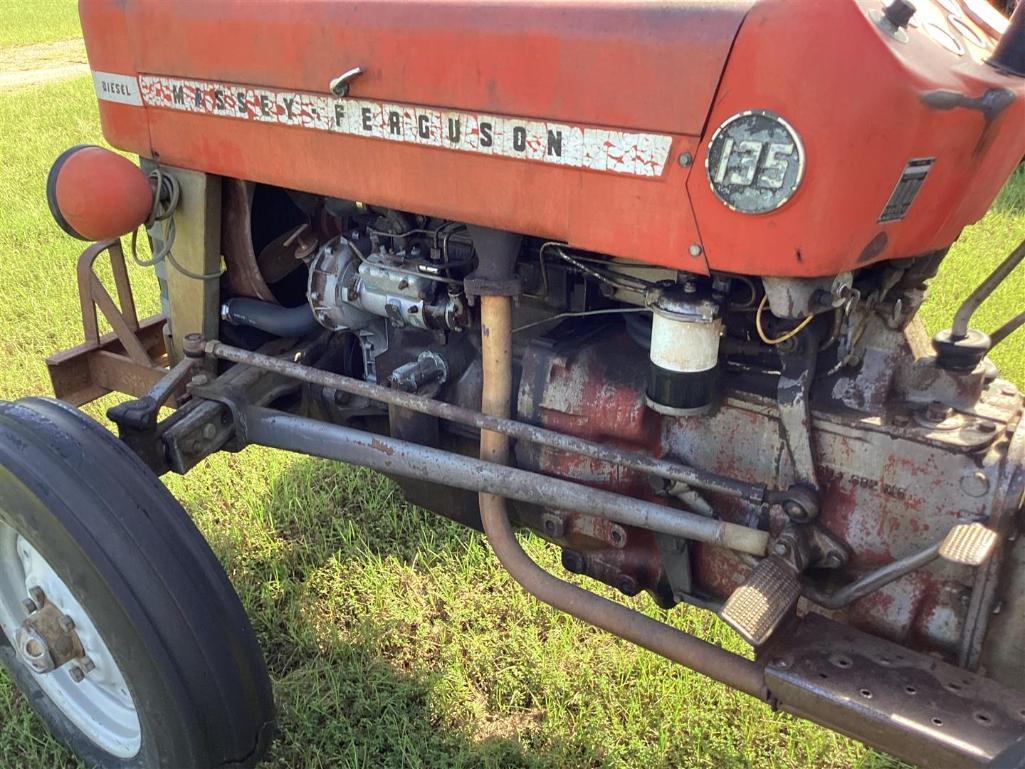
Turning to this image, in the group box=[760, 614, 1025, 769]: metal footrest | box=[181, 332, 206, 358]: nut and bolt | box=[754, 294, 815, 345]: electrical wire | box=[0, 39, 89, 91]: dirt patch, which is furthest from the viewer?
box=[0, 39, 89, 91]: dirt patch

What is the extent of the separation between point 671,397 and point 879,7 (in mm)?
687

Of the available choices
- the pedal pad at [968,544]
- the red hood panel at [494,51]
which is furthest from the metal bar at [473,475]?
the red hood panel at [494,51]

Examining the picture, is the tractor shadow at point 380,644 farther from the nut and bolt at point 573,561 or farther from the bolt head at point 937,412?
the bolt head at point 937,412

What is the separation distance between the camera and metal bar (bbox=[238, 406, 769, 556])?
64.6 inches

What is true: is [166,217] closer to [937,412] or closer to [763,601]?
[763,601]

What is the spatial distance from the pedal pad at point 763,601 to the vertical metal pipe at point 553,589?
14cm

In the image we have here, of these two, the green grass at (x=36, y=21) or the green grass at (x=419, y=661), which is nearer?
the green grass at (x=419, y=661)

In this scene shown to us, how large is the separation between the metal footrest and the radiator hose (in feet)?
4.54

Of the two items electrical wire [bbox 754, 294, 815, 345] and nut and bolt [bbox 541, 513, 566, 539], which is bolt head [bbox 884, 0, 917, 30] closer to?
electrical wire [bbox 754, 294, 815, 345]

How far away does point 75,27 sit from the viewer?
16.1 m

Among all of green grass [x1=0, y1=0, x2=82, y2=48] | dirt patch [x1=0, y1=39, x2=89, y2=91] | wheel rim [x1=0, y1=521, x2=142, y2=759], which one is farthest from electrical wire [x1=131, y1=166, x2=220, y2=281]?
green grass [x1=0, y1=0, x2=82, y2=48]

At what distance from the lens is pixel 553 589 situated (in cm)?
183

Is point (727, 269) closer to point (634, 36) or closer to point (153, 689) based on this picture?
point (634, 36)

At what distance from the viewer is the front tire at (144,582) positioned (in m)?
1.77
